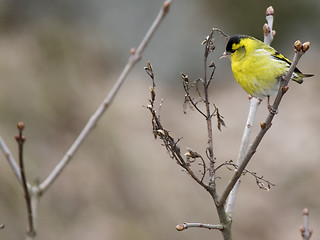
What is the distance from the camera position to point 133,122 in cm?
892

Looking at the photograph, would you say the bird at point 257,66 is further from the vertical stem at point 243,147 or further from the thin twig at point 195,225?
the thin twig at point 195,225

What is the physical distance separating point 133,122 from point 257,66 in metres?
5.94

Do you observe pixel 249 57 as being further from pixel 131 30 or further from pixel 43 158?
pixel 131 30

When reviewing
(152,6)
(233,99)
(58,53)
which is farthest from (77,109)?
(233,99)

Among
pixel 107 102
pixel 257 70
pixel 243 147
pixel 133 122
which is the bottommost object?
pixel 107 102

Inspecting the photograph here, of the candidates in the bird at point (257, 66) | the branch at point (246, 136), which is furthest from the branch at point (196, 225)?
the bird at point (257, 66)

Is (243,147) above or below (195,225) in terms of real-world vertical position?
above

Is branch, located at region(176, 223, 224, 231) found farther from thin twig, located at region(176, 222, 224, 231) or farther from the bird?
the bird

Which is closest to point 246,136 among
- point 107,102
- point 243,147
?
point 243,147

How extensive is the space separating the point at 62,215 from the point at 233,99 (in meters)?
4.78

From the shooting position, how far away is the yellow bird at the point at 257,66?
9.82 ft

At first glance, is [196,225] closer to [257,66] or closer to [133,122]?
[257,66]

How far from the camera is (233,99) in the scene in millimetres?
10398

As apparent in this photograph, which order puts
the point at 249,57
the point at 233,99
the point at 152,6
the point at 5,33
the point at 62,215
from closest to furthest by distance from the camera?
the point at 249,57, the point at 62,215, the point at 5,33, the point at 152,6, the point at 233,99
